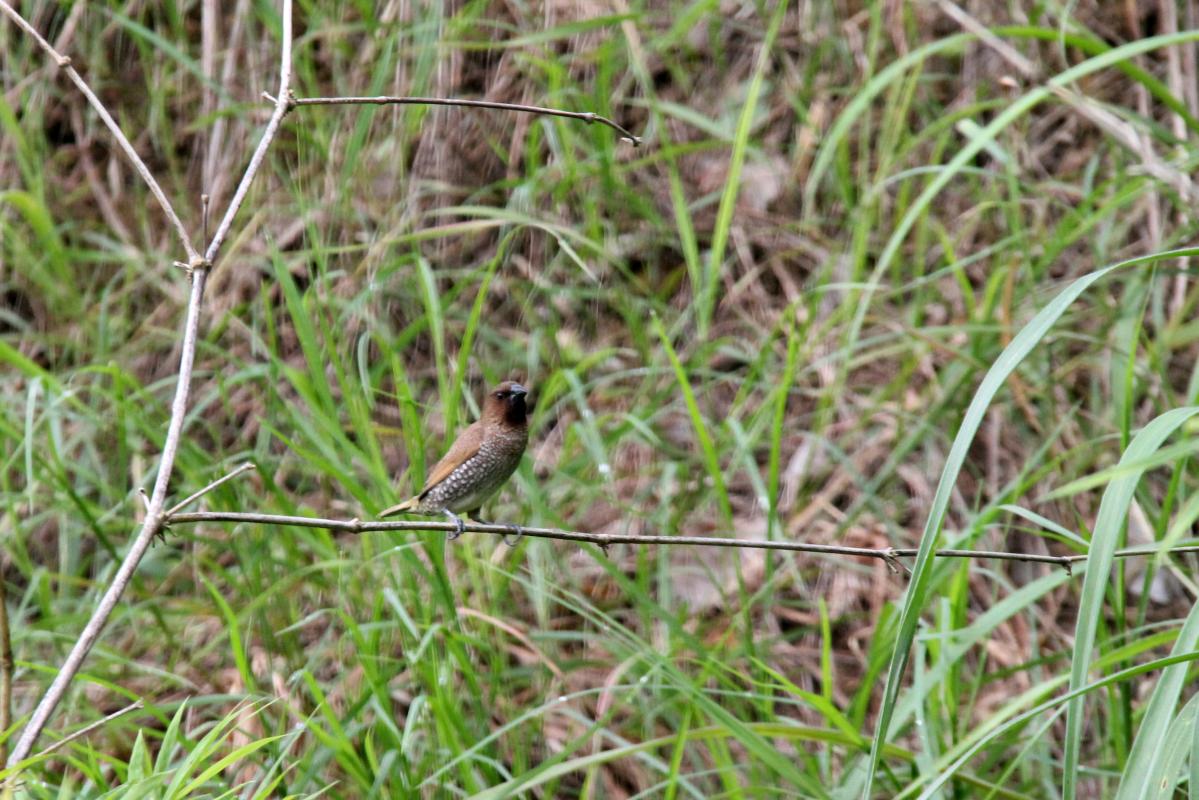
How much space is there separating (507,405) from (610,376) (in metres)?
0.53

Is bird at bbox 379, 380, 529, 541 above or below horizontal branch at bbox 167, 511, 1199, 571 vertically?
below

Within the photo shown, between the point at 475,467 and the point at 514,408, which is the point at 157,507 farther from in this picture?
the point at 514,408

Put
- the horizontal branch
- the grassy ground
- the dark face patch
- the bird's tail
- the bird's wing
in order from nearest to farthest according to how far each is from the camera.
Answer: the horizontal branch < the bird's tail < the grassy ground < the bird's wing < the dark face patch

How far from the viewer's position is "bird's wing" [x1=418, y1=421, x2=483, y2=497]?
12.0 feet

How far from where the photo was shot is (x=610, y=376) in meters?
4.29

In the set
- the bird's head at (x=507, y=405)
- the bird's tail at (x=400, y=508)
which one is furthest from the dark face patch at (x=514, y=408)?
the bird's tail at (x=400, y=508)

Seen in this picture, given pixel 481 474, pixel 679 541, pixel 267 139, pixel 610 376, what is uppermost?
pixel 267 139

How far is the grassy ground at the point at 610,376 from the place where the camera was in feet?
11.3

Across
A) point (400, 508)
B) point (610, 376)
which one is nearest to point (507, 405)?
point (610, 376)

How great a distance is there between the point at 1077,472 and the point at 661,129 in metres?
1.78

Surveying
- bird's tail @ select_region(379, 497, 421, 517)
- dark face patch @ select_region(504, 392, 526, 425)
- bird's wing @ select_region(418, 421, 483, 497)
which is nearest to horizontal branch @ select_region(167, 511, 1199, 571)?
bird's tail @ select_region(379, 497, 421, 517)

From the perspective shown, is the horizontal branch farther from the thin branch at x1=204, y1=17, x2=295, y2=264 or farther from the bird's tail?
the bird's tail

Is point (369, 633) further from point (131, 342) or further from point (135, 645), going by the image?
point (131, 342)

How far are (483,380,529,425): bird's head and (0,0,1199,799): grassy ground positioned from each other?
14 centimetres
